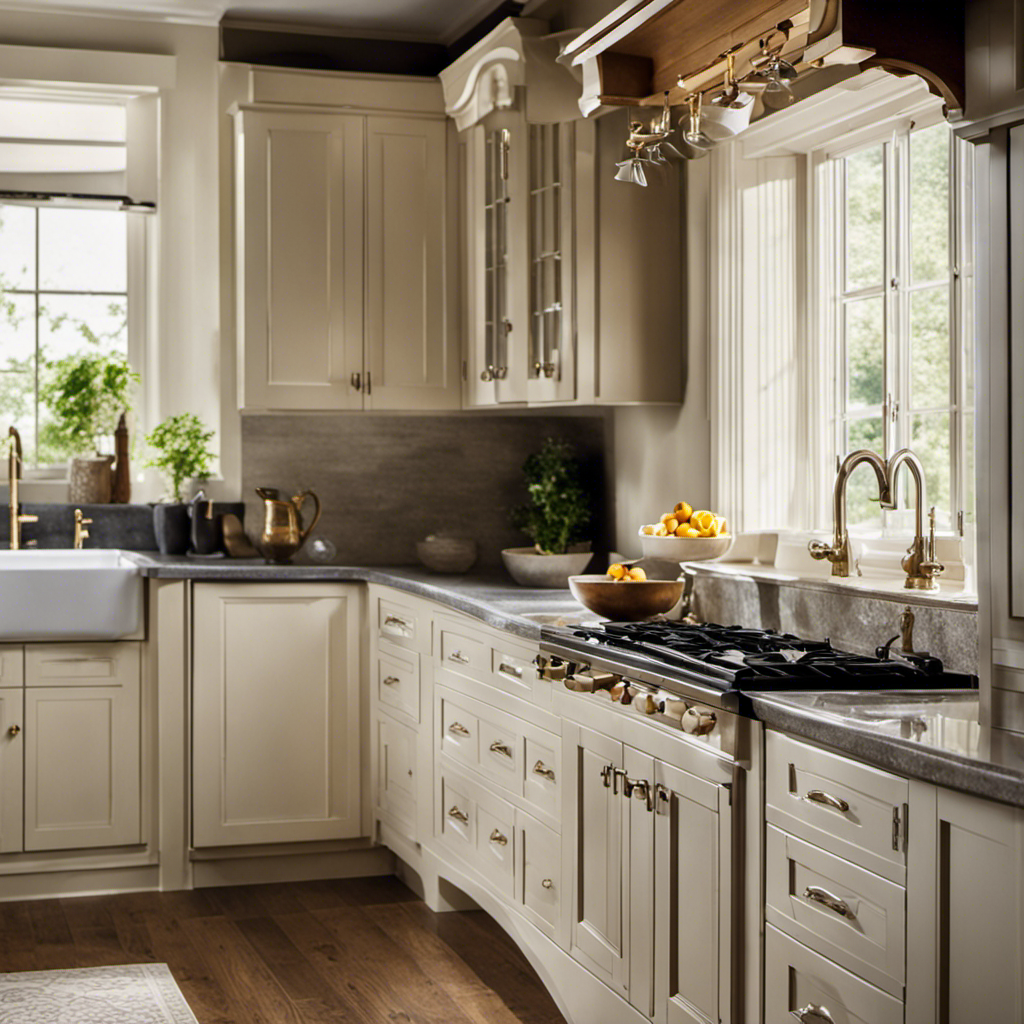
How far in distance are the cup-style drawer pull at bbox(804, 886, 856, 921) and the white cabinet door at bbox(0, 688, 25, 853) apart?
110 inches

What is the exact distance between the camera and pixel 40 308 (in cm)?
477

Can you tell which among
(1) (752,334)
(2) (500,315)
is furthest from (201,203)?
(1) (752,334)

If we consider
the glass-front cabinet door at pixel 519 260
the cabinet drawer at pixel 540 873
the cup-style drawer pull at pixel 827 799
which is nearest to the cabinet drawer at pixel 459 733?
the cabinet drawer at pixel 540 873

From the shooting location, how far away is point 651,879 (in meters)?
2.39

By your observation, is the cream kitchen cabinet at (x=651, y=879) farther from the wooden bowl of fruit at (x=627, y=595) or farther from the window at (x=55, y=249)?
the window at (x=55, y=249)

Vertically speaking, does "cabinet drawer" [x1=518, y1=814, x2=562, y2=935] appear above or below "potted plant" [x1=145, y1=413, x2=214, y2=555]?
below

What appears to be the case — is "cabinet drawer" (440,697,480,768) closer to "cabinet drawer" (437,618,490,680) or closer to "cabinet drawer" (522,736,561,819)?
"cabinet drawer" (437,618,490,680)

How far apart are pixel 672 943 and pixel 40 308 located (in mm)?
3459

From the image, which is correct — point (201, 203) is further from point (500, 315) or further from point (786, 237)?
point (786, 237)

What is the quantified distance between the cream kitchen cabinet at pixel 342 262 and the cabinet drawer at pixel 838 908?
8.90 feet

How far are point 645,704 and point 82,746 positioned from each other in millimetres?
2317

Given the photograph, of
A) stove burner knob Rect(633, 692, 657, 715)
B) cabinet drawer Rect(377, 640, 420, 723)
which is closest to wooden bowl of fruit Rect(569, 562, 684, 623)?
stove burner knob Rect(633, 692, 657, 715)

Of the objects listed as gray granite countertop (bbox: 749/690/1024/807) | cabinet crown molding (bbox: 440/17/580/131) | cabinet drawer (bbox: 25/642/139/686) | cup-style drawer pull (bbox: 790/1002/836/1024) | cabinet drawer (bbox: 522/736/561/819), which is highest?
→ cabinet crown molding (bbox: 440/17/580/131)

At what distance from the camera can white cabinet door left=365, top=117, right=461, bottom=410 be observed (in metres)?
4.43
